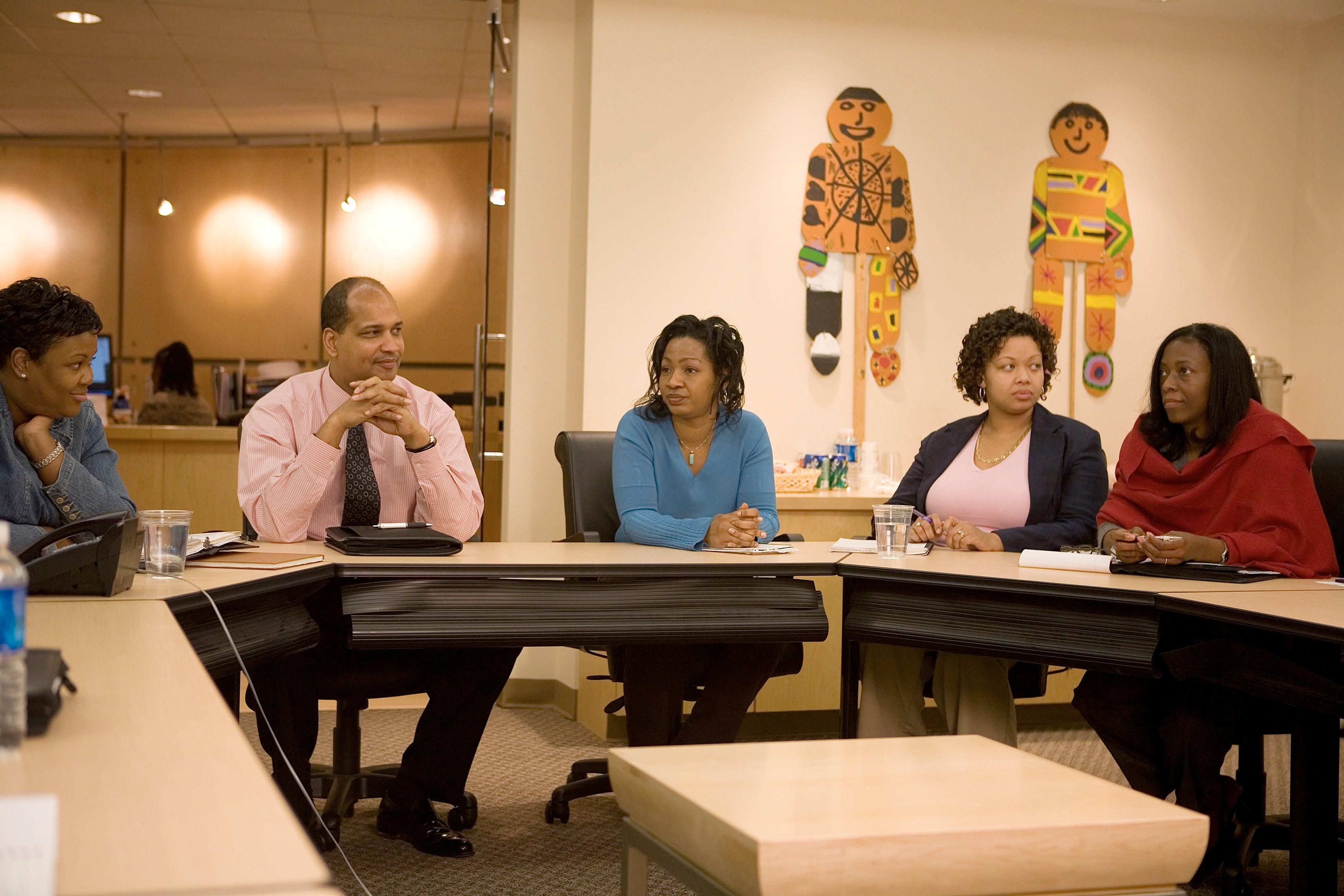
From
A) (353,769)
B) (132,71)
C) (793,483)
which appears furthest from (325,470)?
(132,71)

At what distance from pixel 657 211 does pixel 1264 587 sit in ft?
8.28

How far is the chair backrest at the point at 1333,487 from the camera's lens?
113 inches

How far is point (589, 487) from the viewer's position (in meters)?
3.29

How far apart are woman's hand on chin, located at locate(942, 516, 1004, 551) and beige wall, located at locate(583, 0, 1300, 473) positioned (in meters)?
1.49

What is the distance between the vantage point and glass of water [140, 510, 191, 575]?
7.07 feet

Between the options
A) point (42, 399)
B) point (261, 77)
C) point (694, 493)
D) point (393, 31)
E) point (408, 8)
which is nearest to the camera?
point (42, 399)

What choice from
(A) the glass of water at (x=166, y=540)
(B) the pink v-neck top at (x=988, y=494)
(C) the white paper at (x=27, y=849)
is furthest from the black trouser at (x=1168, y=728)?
(C) the white paper at (x=27, y=849)

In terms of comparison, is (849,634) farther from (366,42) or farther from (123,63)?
(123,63)

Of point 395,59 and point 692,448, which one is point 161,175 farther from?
point 692,448

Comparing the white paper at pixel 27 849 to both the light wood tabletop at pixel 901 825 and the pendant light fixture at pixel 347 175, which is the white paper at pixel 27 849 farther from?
the pendant light fixture at pixel 347 175

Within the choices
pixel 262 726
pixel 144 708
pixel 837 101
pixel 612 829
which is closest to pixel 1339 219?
pixel 837 101

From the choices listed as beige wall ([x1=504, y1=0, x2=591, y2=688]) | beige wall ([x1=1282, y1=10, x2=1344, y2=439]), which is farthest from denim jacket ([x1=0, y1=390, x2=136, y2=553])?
beige wall ([x1=1282, y1=10, x2=1344, y2=439])

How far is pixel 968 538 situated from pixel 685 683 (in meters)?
0.79

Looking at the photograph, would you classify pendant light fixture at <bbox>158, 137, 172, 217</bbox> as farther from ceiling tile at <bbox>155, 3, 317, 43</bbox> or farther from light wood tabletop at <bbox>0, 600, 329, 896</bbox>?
light wood tabletop at <bbox>0, 600, 329, 896</bbox>
